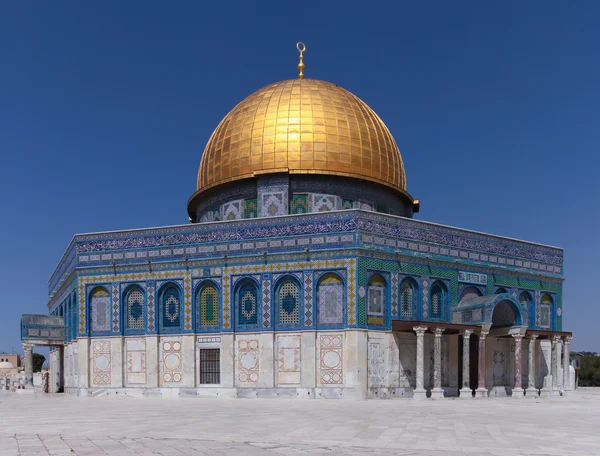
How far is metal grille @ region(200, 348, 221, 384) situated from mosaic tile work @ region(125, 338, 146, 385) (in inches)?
89.5

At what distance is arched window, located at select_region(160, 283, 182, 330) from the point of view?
2797 cm

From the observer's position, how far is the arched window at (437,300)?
28.0 meters

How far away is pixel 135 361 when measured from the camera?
28156 mm

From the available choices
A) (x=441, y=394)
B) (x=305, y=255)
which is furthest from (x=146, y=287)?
(x=441, y=394)

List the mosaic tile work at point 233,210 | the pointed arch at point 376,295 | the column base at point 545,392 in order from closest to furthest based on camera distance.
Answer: the pointed arch at point 376,295
the column base at point 545,392
the mosaic tile work at point 233,210

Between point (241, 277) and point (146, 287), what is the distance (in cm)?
388

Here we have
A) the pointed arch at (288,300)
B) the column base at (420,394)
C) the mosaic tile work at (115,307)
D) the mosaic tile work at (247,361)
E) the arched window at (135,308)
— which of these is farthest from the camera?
the mosaic tile work at (115,307)

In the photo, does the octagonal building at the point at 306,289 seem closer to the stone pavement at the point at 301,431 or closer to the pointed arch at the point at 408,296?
the pointed arch at the point at 408,296

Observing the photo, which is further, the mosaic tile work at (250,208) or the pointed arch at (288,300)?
the mosaic tile work at (250,208)

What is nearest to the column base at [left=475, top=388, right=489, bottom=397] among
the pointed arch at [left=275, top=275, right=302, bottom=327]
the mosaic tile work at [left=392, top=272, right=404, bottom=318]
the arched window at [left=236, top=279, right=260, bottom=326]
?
the mosaic tile work at [left=392, top=272, right=404, bottom=318]

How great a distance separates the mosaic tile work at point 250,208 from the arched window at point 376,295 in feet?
21.5

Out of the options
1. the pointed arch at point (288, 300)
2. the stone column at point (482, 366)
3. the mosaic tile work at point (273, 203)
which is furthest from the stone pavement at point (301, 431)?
the mosaic tile work at point (273, 203)

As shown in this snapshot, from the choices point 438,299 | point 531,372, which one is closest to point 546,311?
point 531,372

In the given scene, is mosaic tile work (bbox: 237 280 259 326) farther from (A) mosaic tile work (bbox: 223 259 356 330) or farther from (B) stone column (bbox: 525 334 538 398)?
(B) stone column (bbox: 525 334 538 398)
